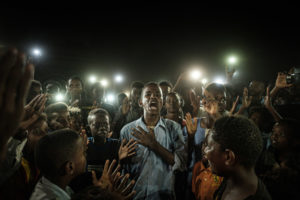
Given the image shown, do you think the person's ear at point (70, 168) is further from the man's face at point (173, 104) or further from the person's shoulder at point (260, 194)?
the man's face at point (173, 104)

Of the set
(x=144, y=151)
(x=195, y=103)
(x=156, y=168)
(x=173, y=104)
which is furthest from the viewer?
(x=195, y=103)

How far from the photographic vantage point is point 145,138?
2.79 meters

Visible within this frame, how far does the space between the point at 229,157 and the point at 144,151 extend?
4.80 feet

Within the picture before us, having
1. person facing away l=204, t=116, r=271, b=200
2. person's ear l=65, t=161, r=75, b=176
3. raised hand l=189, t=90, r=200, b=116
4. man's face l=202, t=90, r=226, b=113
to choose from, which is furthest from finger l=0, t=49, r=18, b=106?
raised hand l=189, t=90, r=200, b=116

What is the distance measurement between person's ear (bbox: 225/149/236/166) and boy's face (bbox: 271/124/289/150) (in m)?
1.61

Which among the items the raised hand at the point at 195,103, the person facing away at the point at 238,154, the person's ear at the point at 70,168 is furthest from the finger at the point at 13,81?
the raised hand at the point at 195,103

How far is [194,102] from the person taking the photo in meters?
4.91

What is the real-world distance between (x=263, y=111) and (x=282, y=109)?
93 cm

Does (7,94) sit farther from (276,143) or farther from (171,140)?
(276,143)

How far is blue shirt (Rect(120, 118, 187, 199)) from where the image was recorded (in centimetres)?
264

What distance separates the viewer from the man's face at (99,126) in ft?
10.3

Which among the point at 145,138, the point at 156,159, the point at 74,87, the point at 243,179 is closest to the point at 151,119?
the point at 145,138

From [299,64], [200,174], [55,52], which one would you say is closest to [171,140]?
[200,174]

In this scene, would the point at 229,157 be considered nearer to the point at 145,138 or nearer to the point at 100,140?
the point at 145,138
